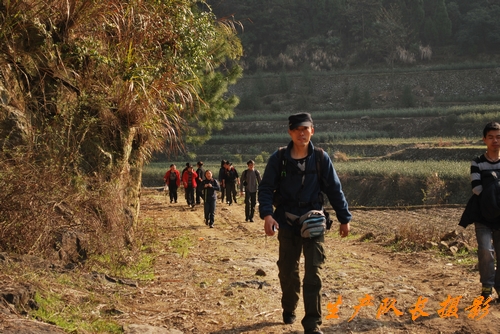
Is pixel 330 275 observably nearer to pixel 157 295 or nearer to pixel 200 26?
pixel 157 295

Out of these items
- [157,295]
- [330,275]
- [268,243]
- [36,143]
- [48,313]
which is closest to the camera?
[48,313]

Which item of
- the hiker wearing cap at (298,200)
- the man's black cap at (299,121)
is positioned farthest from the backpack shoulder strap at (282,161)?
the man's black cap at (299,121)

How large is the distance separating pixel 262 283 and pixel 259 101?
7136cm

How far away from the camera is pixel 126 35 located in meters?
9.65

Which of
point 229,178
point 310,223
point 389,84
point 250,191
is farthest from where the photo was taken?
point 389,84

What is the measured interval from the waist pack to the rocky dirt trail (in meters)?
0.88

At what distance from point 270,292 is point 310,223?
1964 mm

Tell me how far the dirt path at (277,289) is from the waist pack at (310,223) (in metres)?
0.88

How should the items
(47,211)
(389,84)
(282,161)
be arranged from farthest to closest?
(389,84) → (47,211) → (282,161)

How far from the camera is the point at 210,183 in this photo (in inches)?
618

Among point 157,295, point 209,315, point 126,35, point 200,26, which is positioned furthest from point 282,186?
point 200,26

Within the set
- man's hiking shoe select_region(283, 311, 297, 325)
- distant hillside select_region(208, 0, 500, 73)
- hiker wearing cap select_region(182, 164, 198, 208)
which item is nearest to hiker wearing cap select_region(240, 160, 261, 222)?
hiker wearing cap select_region(182, 164, 198, 208)

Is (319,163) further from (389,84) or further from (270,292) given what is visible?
(389,84)

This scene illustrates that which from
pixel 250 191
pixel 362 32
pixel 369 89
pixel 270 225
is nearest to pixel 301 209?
pixel 270 225
